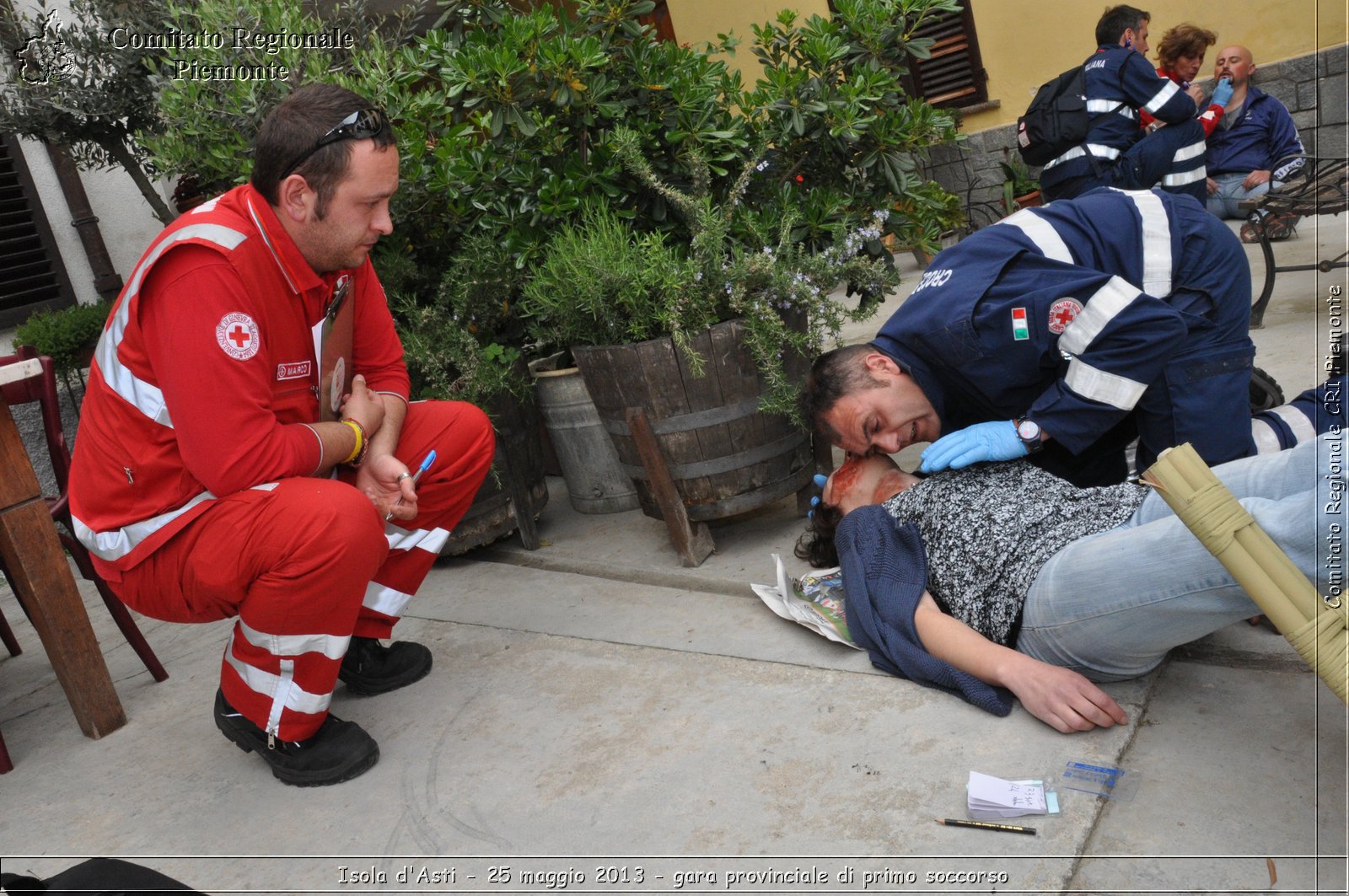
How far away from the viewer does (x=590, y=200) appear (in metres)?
3.67

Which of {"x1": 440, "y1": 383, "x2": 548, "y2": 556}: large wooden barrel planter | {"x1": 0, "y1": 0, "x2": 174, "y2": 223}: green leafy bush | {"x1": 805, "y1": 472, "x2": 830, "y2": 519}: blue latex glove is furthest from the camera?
{"x1": 0, "y1": 0, "x2": 174, "y2": 223}: green leafy bush

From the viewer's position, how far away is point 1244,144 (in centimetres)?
604

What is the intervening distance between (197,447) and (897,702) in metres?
1.59

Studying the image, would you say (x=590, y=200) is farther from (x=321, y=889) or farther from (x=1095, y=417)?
(x=321, y=889)

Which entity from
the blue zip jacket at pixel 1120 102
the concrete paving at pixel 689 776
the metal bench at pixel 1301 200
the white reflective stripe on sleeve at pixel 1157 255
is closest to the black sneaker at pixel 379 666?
the concrete paving at pixel 689 776

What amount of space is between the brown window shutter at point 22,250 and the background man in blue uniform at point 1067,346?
4281 mm

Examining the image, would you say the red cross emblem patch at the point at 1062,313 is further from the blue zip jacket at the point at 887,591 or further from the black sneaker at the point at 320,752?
the black sneaker at the point at 320,752

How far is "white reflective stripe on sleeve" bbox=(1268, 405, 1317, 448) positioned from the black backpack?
8.56 ft

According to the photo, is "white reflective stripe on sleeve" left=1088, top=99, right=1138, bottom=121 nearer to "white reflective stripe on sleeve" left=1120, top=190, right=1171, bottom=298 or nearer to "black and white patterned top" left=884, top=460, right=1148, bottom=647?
"white reflective stripe on sleeve" left=1120, top=190, right=1171, bottom=298

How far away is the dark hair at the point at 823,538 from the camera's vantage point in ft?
9.62

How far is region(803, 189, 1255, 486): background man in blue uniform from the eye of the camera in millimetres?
2453

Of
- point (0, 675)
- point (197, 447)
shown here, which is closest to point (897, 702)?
point (197, 447)

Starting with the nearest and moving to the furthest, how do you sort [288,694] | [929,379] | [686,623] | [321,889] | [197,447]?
[321,889]
[197,447]
[288,694]
[929,379]
[686,623]

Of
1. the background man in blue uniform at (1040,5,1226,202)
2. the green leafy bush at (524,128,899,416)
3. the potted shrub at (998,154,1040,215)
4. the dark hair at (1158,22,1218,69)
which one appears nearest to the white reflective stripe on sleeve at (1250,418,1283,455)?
the green leafy bush at (524,128,899,416)
